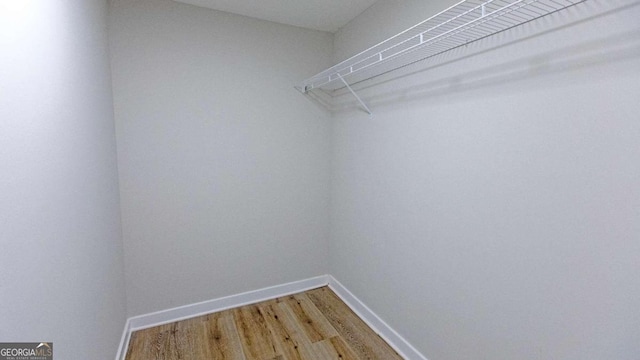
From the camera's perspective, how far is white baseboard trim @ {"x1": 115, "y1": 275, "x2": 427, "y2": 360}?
6.16ft

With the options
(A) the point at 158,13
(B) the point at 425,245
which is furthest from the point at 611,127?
(A) the point at 158,13

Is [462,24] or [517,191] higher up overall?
[462,24]

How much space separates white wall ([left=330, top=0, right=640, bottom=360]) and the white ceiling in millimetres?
176

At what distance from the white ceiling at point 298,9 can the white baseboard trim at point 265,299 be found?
2.17 metres

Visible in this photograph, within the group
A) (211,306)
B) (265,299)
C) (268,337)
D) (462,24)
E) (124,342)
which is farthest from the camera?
(265,299)

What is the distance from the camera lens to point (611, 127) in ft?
3.05

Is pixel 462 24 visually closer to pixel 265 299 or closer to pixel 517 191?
pixel 517 191

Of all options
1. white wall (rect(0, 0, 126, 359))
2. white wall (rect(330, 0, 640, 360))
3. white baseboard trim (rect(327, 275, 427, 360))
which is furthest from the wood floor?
white wall (rect(0, 0, 126, 359))

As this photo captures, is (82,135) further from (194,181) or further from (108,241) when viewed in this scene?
(194,181)

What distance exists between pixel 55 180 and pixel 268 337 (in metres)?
1.61

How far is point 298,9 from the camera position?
80.1 inches

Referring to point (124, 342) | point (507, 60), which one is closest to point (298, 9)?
point (507, 60)

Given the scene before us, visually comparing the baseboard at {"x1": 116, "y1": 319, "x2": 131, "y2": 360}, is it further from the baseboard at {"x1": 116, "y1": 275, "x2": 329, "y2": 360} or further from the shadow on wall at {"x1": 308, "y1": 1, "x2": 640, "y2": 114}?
the shadow on wall at {"x1": 308, "y1": 1, "x2": 640, "y2": 114}

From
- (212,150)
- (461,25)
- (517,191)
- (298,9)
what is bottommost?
(517,191)
